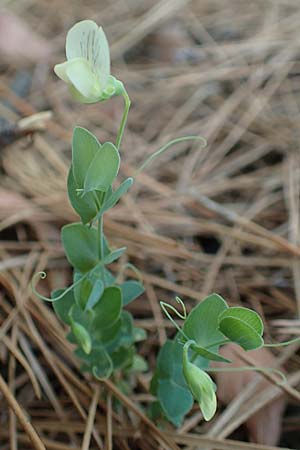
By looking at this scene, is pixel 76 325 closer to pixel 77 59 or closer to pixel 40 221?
pixel 77 59

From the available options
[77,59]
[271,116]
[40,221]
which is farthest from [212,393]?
[271,116]

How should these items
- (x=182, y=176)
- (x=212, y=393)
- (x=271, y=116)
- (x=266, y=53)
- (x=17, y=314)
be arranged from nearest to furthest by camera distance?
(x=212, y=393), (x=17, y=314), (x=182, y=176), (x=271, y=116), (x=266, y=53)

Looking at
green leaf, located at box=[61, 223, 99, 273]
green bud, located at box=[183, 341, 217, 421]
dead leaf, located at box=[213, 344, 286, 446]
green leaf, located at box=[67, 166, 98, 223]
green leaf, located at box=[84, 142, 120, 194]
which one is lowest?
dead leaf, located at box=[213, 344, 286, 446]

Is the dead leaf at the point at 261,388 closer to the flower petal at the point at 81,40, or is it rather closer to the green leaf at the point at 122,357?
the green leaf at the point at 122,357

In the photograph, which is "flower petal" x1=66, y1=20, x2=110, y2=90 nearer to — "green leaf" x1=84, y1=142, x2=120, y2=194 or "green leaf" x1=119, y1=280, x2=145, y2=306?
"green leaf" x1=84, y1=142, x2=120, y2=194

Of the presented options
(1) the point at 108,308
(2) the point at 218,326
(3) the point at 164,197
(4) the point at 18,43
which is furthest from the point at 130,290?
(4) the point at 18,43

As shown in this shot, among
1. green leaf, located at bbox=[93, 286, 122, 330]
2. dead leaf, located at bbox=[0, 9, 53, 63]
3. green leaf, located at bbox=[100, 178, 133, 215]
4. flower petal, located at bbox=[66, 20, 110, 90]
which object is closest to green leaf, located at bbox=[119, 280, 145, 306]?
green leaf, located at bbox=[93, 286, 122, 330]

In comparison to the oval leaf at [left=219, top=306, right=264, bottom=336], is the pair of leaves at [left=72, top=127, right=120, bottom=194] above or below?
above

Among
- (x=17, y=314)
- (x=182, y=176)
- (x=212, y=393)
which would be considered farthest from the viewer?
(x=182, y=176)
